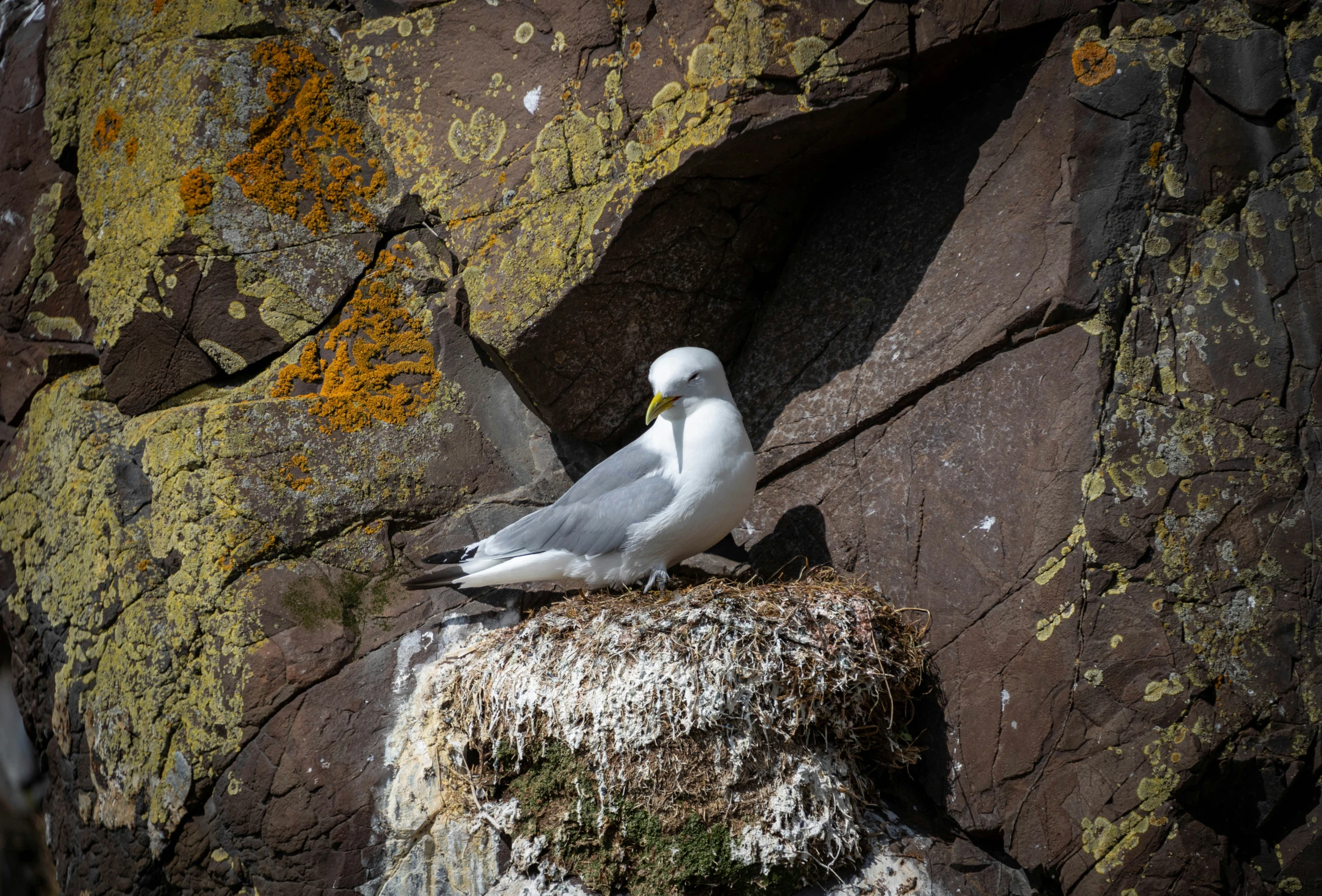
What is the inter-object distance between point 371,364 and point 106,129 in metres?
1.72

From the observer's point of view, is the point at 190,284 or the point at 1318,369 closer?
the point at 1318,369

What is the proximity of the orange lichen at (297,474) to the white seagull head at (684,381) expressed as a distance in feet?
4.74

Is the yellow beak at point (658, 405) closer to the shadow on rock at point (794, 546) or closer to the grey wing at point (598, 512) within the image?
the grey wing at point (598, 512)

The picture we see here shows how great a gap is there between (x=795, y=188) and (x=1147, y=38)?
135 centimetres

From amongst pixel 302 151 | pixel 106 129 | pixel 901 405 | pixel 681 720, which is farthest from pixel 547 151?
pixel 681 720

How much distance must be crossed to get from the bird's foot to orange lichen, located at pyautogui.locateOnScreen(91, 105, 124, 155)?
318cm

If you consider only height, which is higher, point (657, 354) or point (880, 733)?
point (657, 354)

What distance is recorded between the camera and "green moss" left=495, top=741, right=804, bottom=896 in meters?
2.98

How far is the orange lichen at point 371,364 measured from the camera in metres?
4.00

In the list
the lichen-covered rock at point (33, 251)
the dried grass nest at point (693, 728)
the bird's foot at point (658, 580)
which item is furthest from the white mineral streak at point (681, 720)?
the lichen-covered rock at point (33, 251)

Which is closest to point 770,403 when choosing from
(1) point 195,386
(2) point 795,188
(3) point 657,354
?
(3) point 657,354

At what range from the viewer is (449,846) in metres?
3.41

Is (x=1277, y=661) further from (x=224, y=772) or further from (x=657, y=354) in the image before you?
(x=224, y=772)

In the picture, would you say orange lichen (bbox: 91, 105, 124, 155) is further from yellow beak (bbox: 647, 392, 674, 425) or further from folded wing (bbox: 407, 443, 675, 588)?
yellow beak (bbox: 647, 392, 674, 425)
